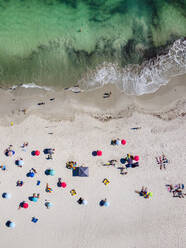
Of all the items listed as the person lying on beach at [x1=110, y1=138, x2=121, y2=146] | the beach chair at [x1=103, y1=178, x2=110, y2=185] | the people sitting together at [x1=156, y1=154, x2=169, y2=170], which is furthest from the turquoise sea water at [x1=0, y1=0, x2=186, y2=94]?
the beach chair at [x1=103, y1=178, x2=110, y2=185]

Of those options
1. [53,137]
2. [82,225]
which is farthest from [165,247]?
[53,137]

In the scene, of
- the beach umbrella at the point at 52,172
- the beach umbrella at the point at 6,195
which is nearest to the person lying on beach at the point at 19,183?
the beach umbrella at the point at 6,195

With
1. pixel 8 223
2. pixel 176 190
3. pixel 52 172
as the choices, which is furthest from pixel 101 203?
pixel 8 223

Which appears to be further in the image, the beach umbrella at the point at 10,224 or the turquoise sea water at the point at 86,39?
the turquoise sea water at the point at 86,39

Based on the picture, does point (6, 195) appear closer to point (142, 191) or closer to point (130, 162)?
point (130, 162)

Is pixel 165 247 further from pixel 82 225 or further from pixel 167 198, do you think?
pixel 82 225

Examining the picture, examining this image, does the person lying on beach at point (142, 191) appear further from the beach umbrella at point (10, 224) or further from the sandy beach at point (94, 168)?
the beach umbrella at point (10, 224)
